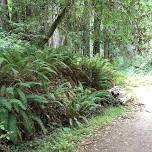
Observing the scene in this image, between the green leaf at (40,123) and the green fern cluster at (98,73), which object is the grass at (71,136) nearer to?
the green leaf at (40,123)

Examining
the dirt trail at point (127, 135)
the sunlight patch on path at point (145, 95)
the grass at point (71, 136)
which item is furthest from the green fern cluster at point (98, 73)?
the grass at point (71, 136)

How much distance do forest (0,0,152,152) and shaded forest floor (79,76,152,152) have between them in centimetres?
46

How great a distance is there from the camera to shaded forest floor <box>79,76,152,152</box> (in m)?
7.67

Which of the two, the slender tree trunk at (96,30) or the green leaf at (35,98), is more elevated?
the slender tree trunk at (96,30)

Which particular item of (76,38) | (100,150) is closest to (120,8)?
(100,150)

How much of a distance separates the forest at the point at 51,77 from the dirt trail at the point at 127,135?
49 centimetres

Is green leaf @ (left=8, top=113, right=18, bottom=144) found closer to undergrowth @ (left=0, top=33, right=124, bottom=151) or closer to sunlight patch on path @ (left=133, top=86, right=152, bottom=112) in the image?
undergrowth @ (left=0, top=33, right=124, bottom=151)

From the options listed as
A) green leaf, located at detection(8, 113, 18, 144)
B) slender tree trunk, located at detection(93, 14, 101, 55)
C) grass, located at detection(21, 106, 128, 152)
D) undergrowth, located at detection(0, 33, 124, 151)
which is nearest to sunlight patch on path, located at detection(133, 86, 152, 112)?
undergrowth, located at detection(0, 33, 124, 151)

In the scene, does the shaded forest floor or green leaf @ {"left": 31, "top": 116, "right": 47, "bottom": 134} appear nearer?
the shaded forest floor

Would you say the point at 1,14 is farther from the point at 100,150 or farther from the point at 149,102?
the point at 100,150

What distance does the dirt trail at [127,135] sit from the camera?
7.66 meters

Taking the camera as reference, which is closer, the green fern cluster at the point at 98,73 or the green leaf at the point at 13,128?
the green leaf at the point at 13,128

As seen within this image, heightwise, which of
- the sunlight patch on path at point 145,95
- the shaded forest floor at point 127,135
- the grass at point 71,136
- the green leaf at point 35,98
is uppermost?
the green leaf at point 35,98

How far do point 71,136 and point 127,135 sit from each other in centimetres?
135
